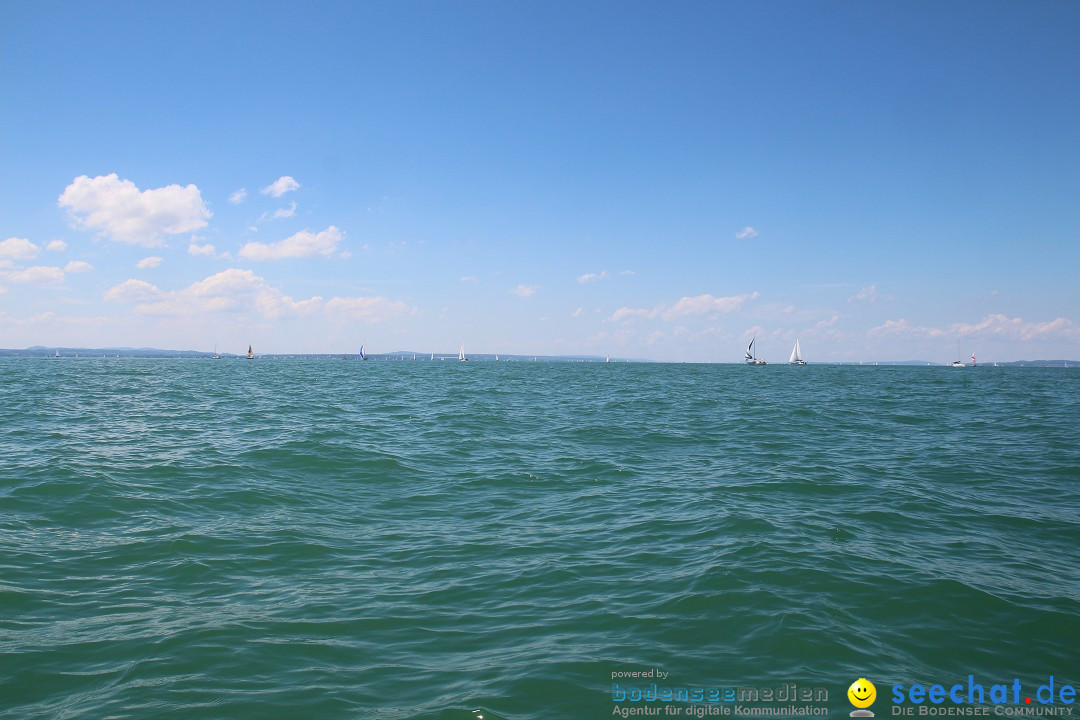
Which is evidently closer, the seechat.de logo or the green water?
the seechat.de logo

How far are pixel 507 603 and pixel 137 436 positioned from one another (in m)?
18.1

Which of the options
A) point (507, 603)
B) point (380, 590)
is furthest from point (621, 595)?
point (380, 590)

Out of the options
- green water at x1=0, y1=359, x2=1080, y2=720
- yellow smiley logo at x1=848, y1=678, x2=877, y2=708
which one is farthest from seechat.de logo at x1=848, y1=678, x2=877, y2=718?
green water at x1=0, y1=359, x2=1080, y2=720

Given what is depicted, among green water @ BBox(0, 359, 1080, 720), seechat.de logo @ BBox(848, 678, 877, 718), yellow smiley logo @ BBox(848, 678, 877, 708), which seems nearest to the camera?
seechat.de logo @ BBox(848, 678, 877, 718)

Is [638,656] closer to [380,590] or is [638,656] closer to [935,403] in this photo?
[380,590]

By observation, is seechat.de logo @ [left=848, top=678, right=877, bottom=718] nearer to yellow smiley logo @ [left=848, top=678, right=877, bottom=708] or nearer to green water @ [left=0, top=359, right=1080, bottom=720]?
yellow smiley logo @ [left=848, top=678, right=877, bottom=708]

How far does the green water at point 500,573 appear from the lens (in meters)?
6.01

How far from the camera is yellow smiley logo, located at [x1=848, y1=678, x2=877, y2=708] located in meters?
5.73

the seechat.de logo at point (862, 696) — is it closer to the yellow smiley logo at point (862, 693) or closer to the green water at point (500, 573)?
the yellow smiley logo at point (862, 693)

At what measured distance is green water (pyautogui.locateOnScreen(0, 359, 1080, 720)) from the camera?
6.01 m

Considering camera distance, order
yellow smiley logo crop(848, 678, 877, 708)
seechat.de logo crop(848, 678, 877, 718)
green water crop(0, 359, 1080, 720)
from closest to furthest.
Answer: seechat.de logo crop(848, 678, 877, 718)
yellow smiley logo crop(848, 678, 877, 708)
green water crop(0, 359, 1080, 720)

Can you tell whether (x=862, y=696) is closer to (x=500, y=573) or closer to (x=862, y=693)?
(x=862, y=693)

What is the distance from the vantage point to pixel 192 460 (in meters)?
16.0

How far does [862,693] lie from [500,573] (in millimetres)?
5031
